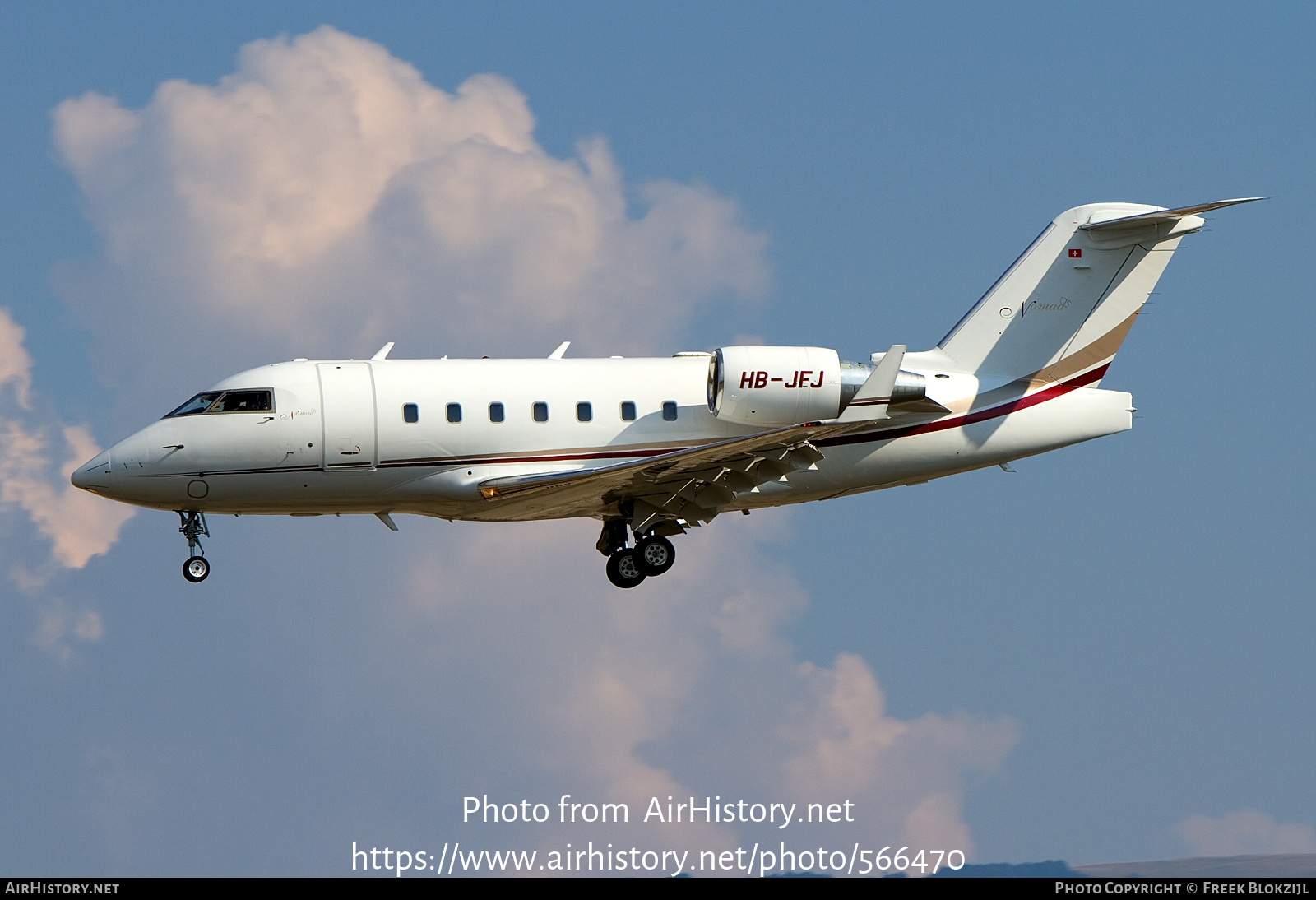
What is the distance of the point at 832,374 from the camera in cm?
Result: 3062

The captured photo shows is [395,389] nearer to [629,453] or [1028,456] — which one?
[629,453]

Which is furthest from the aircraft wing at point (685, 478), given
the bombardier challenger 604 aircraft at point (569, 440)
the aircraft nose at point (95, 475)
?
the aircraft nose at point (95, 475)

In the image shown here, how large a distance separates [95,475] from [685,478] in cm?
989

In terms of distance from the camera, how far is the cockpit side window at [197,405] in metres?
31.1

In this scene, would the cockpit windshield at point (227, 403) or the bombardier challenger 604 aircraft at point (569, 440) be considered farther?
the cockpit windshield at point (227, 403)

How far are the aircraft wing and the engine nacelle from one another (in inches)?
17.1

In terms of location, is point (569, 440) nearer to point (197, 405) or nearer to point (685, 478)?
point (685, 478)

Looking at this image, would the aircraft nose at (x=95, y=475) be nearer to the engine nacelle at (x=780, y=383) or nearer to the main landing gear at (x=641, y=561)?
the main landing gear at (x=641, y=561)

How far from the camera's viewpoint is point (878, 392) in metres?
29.7

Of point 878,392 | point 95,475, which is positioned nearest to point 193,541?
point 95,475

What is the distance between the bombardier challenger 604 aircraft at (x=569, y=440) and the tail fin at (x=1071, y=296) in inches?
33.3

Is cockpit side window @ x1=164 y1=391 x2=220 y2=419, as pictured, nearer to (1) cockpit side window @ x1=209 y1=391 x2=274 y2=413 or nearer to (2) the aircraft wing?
(1) cockpit side window @ x1=209 y1=391 x2=274 y2=413
